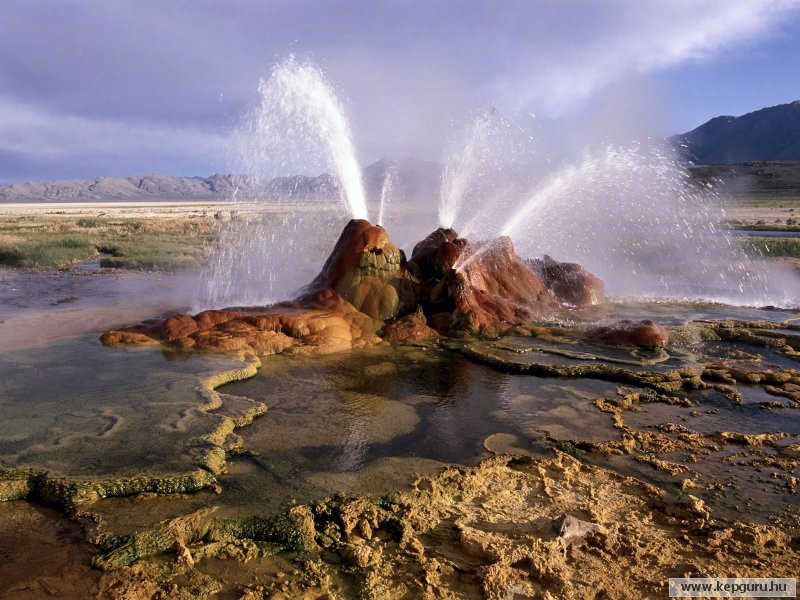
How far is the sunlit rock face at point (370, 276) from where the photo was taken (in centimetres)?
1098

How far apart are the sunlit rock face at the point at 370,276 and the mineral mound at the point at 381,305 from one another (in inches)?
0.8

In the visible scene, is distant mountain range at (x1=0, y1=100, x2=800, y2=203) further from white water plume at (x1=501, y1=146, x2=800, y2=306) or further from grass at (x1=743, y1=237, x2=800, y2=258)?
grass at (x1=743, y1=237, x2=800, y2=258)

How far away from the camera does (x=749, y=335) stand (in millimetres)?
10820

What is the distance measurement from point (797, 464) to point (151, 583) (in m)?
6.05

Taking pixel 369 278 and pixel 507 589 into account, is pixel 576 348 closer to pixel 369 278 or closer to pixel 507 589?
pixel 369 278

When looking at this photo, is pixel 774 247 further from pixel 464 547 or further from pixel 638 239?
pixel 464 547
